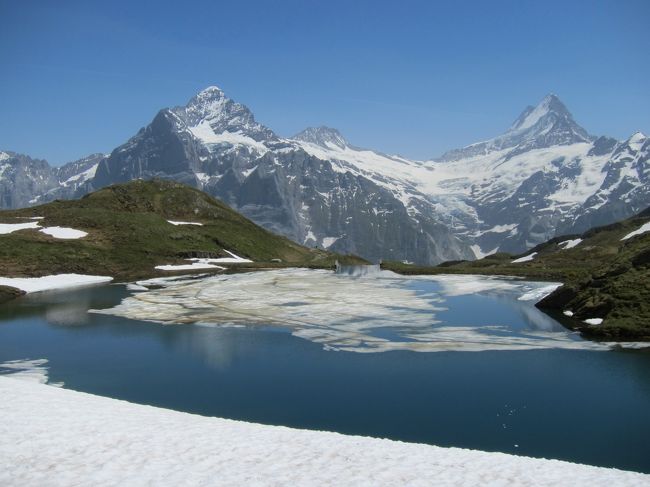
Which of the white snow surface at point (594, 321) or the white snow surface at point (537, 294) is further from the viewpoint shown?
the white snow surface at point (537, 294)

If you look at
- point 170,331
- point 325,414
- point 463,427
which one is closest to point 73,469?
point 325,414

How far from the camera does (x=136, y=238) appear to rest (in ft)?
403

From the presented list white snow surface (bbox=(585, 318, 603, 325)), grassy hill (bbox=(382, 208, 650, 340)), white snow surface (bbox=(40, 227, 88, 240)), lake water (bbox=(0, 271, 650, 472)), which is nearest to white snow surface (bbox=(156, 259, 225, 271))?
white snow surface (bbox=(40, 227, 88, 240))

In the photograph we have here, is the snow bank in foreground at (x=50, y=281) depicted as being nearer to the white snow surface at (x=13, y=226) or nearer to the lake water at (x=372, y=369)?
the lake water at (x=372, y=369)

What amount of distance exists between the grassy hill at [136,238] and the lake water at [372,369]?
35.5 m

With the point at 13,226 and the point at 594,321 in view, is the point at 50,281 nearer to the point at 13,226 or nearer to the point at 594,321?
the point at 13,226

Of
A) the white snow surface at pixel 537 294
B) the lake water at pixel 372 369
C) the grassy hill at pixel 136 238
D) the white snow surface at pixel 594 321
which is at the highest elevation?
the grassy hill at pixel 136 238

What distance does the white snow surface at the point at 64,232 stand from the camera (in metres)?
113

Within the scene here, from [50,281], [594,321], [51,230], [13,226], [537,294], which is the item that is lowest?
[50,281]

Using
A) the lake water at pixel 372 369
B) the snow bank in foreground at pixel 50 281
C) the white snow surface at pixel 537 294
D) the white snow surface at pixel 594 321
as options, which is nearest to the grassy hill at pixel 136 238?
the snow bank in foreground at pixel 50 281

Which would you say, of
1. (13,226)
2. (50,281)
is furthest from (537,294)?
(13,226)

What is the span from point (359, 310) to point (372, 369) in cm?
2515

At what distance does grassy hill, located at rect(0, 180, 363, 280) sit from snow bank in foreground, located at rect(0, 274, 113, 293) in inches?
86.9

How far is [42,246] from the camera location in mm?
104000
